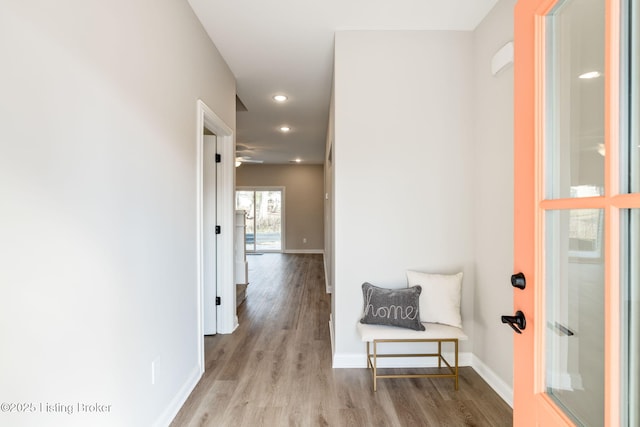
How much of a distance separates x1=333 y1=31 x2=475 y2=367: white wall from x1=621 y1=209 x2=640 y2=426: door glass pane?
6.10ft

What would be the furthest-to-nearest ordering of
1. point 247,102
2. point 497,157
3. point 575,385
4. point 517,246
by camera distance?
point 247,102 → point 497,157 → point 517,246 → point 575,385

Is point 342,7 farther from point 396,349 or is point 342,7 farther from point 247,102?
point 396,349

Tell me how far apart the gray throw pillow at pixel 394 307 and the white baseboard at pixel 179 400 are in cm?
127

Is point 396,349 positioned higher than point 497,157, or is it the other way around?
point 497,157

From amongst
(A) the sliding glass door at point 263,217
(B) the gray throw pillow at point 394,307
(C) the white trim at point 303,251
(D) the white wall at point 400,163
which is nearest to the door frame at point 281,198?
(A) the sliding glass door at point 263,217

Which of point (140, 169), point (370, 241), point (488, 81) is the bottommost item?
point (370, 241)

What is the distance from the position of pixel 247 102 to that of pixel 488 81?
9.75ft

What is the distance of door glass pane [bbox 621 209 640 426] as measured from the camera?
0.64 metres

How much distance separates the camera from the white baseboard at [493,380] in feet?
6.62

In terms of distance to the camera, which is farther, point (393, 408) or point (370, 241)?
point (370, 241)

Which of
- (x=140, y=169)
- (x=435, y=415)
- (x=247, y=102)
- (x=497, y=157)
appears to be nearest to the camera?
(x=140, y=169)

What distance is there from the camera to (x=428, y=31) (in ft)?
8.14

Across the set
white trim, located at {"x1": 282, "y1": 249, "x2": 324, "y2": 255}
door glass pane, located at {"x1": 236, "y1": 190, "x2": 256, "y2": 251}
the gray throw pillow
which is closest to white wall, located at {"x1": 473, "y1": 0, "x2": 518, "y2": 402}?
the gray throw pillow

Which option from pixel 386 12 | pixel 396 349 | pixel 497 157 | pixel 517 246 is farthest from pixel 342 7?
pixel 396 349
